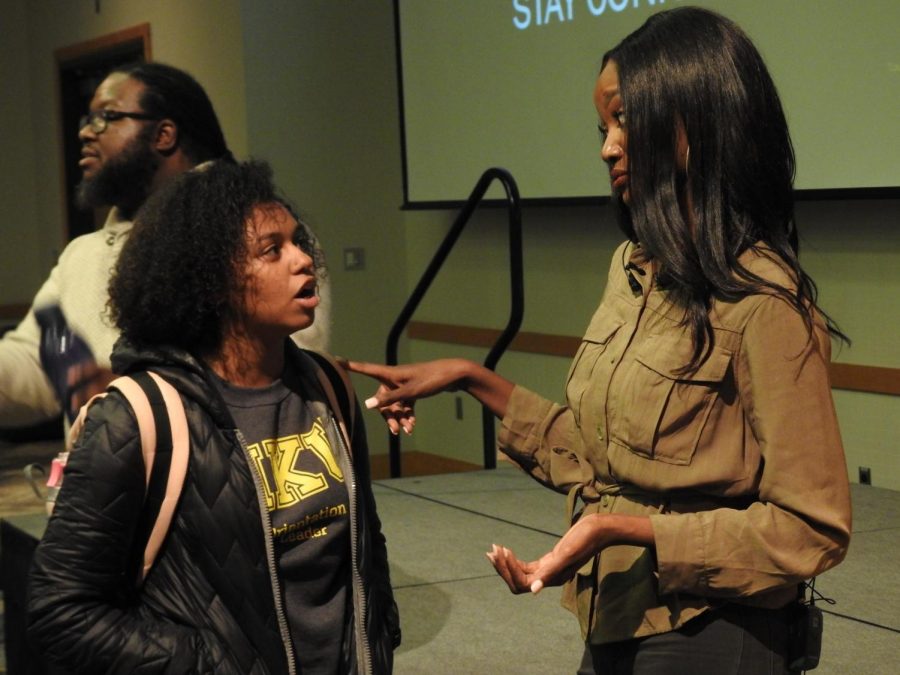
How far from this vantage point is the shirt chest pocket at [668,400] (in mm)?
1600

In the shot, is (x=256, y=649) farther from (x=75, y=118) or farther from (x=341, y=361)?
(x=75, y=118)

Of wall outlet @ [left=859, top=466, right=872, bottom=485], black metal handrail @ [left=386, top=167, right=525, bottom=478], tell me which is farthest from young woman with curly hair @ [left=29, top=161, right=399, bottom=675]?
wall outlet @ [left=859, top=466, right=872, bottom=485]

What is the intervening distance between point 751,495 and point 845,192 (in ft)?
12.1

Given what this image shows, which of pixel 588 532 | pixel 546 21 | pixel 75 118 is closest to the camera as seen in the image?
pixel 588 532

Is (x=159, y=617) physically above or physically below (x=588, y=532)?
below

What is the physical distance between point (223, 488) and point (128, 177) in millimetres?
1316

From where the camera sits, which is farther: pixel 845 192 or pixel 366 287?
pixel 366 287

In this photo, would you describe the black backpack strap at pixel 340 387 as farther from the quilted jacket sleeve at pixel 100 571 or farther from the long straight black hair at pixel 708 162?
the long straight black hair at pixel 708 162

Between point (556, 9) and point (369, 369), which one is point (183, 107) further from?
point (556, 9)

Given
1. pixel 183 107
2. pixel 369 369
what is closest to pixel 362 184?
pixel 183 107

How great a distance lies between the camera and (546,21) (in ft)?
21.6

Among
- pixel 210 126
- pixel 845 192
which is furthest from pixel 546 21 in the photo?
pixel 210 126

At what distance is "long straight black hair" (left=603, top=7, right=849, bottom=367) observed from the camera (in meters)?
1.59

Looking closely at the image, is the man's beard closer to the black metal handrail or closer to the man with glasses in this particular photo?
the man with glasses
